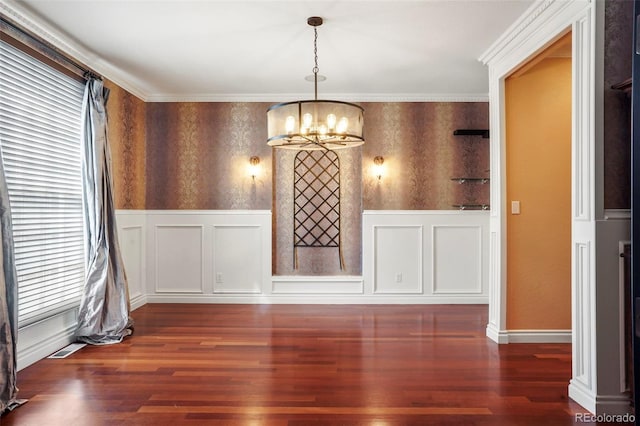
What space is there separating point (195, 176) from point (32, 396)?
2.88 metres

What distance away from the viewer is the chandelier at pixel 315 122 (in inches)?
99.3

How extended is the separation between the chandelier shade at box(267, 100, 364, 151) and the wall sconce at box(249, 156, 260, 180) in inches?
84.7

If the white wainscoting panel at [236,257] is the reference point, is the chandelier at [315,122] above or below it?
above

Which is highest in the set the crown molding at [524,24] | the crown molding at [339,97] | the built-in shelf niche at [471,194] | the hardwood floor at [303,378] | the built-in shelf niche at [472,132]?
the crown molding at [339,97]

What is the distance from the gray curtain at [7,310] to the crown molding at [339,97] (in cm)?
273

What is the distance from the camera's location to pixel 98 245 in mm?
3416

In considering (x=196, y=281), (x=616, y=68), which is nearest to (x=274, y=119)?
(x=616, y=68)

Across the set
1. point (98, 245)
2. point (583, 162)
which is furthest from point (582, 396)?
point (98, 245)

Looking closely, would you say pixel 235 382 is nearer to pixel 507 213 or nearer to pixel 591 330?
pixel 591 330

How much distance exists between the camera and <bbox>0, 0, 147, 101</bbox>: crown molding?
8.83 feet

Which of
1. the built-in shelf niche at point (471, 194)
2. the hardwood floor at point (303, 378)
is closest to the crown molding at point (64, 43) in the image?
the hardwood floor at point (303, 378)

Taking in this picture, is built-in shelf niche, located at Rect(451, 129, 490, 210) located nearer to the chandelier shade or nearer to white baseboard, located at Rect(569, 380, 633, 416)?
the chandelier shade

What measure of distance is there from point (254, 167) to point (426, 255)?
7.39 feet

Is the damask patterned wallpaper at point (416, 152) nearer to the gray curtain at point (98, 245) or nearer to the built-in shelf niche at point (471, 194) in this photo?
the built-in shelf niche at point (471, 194)
